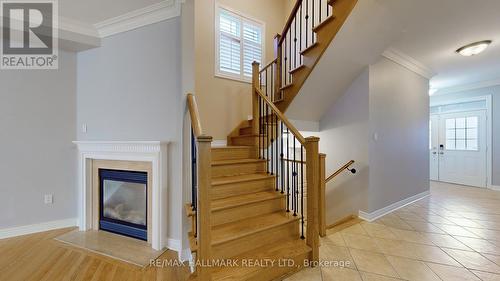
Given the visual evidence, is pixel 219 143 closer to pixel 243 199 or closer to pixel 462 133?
pixel 243 199

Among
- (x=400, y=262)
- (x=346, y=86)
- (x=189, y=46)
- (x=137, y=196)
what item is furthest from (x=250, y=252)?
(x=346, y=86)

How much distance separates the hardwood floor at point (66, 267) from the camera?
2012 millimetres

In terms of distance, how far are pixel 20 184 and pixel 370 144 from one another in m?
4.83

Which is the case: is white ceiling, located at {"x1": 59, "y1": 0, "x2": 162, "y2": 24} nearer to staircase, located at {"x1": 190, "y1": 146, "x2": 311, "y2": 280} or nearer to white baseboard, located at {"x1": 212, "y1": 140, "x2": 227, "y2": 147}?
staircase, located at {"x1": 190, "y1": 146, "x2": 311, "y2": 280}

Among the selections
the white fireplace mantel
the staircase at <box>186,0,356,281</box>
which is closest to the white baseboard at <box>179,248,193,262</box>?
the staircase at <box>186,0,356,281</box>

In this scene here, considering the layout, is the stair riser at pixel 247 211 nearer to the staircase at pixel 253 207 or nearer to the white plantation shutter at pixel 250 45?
the staircase at pixel 253 207

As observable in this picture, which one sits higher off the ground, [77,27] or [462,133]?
[77,27]

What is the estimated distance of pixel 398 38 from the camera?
3018mm

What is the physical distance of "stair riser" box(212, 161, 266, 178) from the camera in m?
2.69

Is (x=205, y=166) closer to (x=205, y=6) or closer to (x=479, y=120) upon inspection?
(x=205, y=6)

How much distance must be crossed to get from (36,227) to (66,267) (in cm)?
135

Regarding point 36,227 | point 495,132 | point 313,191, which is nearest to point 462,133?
point 495,132

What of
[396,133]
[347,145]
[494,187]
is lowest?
A: [494,187]

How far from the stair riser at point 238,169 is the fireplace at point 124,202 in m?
0.88
